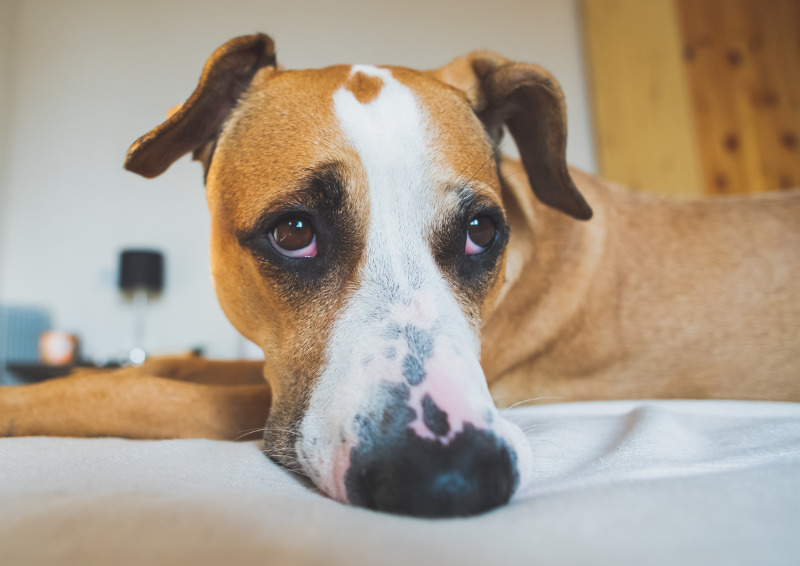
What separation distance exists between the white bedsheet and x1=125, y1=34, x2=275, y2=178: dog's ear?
734 millimetres

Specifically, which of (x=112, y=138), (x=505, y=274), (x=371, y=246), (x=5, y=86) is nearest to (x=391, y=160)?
(x=371, y=246)

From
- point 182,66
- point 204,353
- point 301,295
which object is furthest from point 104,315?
point 301,295

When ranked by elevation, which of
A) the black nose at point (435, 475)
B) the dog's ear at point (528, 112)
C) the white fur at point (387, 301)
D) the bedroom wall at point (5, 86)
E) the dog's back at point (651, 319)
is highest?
the bedroom wall at point (5, 86)

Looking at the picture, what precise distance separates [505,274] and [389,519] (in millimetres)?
980

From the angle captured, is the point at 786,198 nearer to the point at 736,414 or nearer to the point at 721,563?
the point at 736,414

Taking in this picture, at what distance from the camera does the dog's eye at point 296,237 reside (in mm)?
975

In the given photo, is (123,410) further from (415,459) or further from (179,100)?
(179,100)

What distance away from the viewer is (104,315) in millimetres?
4875

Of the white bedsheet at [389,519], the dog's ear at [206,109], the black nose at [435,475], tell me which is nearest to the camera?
the white bedsheet at [389,519]

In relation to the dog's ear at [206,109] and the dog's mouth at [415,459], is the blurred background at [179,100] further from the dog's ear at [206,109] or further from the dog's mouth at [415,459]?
the dog's mouth at [415,459]

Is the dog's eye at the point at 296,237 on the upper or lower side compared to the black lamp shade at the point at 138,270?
upper

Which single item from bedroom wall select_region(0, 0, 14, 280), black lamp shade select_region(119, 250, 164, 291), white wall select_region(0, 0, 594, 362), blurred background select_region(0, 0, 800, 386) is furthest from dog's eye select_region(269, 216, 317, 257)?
bedroom wall select_region(0, 0, 14, 280)

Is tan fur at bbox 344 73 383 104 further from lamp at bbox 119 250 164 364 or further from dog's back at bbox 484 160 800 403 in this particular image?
lamp at bbox 119 250 164 364

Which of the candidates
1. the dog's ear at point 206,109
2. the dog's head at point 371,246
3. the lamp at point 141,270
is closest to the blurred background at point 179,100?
the lamp at point 141,270
